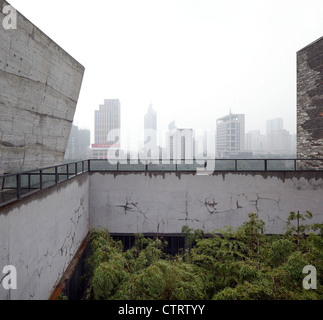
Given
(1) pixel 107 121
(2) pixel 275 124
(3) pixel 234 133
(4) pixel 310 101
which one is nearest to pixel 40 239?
(4) pixel 310 101

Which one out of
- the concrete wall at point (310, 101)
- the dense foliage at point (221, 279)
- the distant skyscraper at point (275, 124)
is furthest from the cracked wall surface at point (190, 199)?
the distant skyscraper at point (275, 124)

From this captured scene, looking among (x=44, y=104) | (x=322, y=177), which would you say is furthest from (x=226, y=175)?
(x=44, y=104)

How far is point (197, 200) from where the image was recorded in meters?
7.26

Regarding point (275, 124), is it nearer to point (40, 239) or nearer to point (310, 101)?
point (310, 101)

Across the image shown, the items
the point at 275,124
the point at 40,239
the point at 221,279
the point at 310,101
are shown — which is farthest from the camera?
the point at 275,124

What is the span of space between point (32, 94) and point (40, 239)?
3.38 m

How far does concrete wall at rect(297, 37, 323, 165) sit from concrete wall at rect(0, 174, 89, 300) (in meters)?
9.26

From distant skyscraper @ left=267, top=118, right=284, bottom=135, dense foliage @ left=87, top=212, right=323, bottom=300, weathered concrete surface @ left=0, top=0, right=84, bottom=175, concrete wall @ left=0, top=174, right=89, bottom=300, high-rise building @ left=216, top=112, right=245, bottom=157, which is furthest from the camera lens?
distant skyscraper @ left=267, top=118, right=284, bottom=135

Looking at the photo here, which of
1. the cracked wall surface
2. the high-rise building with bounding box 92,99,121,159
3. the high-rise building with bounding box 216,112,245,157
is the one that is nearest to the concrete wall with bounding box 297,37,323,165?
the cracked wall surface

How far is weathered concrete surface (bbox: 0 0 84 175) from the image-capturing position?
13.8 feet

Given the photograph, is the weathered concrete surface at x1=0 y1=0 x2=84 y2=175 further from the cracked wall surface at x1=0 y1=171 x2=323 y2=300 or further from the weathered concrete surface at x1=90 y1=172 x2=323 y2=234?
the weathered concrete surface at x1=90 y1=172 x2=323 y2=234

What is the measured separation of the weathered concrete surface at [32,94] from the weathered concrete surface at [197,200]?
2140 millimetres

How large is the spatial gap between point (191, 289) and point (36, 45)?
19.3ft

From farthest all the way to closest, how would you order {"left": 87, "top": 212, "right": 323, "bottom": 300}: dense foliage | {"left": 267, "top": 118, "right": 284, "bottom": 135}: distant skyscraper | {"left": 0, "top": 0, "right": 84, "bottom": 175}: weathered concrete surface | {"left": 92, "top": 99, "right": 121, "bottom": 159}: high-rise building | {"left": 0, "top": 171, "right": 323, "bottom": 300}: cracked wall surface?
{"left": 267, "top": 118, "right": 284, "bottom": 135}: distant skyscraper
{"left": 92, "top": 99, "right": 121, "bottom": 159}: high-rise building
{"left": 0, "top": 171, "right": 323, "bottom": 300}: cracked wall surface
{"left": 0, "top": 0, "right": 84, "bottom": 175}: weathered concrete surface
{"left": 87, "top": 212, "right": 323, "bottom": 300}: dense foliage
